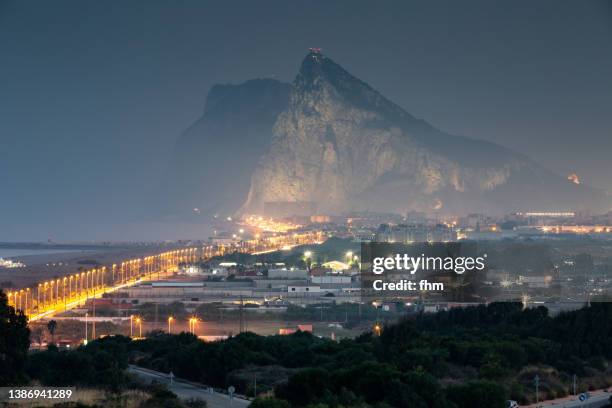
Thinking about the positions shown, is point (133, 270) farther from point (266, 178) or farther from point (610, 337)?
point (266, 178)

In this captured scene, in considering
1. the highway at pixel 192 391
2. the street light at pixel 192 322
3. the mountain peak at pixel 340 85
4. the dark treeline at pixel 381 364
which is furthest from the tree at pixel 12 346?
the mountain peak at pixel 340 85

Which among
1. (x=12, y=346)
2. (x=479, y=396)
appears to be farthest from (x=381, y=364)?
(x=12, y=346)

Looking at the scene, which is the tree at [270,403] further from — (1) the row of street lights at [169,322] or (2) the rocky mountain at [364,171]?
(2) the rocky mountain at [364,171]

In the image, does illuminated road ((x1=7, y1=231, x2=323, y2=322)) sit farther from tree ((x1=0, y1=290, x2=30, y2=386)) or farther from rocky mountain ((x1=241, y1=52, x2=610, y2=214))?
rocky mountain ((x1=241, y1=52, x2=610, y2=214))

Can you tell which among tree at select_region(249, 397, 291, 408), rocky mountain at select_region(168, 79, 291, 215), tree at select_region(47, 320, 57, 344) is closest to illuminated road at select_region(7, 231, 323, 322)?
tree at select_region(47, 320, 57, 344)

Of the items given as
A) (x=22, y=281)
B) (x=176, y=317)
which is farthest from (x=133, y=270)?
(x=176, y=317)
